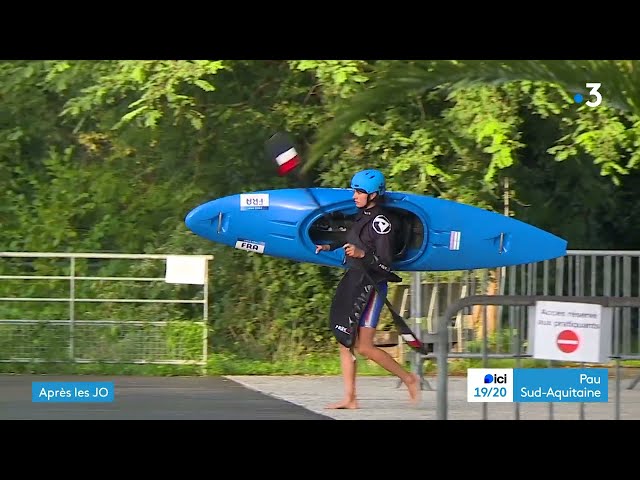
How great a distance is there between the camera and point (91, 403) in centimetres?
958

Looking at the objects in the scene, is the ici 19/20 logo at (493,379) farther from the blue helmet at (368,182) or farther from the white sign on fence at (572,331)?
the blue helmet at (368,182)

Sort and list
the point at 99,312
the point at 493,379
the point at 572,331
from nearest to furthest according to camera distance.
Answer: the point at 572,331 → the point at 493,379 → the point at 99,312

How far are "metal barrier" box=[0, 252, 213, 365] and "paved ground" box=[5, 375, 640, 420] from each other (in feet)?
1.49

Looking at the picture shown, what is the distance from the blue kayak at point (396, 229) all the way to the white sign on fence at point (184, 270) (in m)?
0.64

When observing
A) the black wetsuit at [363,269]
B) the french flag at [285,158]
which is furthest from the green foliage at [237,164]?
the black wetsuit at [363,269]

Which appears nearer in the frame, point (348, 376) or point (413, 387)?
point (348, 376)

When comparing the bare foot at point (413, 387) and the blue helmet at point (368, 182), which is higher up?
the blue helmet at point (368, 182)

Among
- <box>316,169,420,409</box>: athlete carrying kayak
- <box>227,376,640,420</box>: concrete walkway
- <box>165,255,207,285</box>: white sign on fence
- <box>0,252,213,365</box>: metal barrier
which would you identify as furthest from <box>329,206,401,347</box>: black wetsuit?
<box>165,255,207,285</box>: white sign on fence

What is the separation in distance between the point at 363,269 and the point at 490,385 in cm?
155

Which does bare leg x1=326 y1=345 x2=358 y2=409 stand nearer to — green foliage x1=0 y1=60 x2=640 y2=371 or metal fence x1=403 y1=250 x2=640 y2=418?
metal fence x1=403 y1=250 x2=640 y2=418

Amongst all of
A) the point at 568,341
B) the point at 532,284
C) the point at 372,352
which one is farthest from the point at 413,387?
the point at 532,284

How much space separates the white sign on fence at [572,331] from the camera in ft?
23.6

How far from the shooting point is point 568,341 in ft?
23.9

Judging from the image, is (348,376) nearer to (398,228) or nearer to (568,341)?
(398,228)
